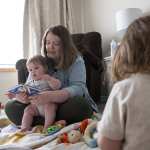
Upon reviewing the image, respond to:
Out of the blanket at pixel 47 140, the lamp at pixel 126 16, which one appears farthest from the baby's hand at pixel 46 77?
the lamp at pixel 126 16

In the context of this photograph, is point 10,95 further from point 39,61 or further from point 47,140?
point 47,140

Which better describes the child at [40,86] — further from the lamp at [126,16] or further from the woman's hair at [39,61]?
the lamp at [126,16]

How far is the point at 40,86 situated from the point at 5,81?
4.60ft

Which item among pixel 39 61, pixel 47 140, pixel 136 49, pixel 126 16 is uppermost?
pixel 126 16

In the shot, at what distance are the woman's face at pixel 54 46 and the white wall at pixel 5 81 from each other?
1264mm

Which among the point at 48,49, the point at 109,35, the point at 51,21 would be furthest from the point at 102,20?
the point at 48,49

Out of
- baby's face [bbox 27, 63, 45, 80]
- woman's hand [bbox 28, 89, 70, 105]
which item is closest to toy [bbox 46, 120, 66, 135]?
woman's hand [bbox 28, 89, 70, 105]

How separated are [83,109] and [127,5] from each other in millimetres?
1537

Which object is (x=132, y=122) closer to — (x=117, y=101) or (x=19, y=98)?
(x=117, y=101)

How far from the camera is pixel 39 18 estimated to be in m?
3.15

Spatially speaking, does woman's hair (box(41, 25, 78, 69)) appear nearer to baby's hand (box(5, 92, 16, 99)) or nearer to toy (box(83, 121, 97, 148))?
baby's hand (box(5, 92, 16, 99))

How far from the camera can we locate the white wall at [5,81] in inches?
124

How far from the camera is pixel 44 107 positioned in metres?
1.80

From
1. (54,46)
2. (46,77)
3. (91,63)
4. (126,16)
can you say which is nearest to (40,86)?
(46,77)
